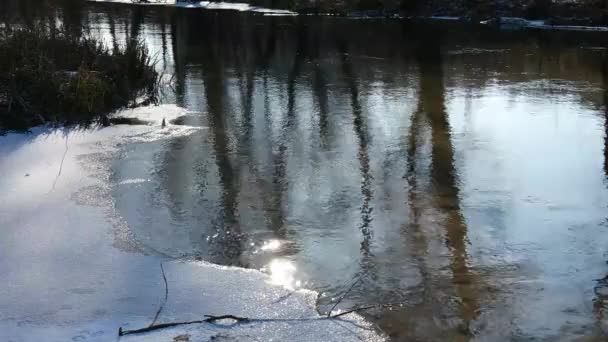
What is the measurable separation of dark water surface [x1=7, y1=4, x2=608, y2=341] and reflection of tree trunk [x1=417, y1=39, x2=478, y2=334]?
0.02 meters

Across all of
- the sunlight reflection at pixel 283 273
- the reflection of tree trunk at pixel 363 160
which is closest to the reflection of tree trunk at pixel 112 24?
the reflection of tree trunk at pixel 363 160

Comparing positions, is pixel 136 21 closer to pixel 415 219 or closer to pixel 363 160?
pixel 363 160

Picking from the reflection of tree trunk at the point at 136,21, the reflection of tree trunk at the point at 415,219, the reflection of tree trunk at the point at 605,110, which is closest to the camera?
the reflection of tree trunk at the point at 415,219

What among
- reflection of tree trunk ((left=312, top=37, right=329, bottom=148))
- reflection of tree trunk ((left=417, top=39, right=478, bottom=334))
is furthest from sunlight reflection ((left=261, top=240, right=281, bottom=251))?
reflection of tree trunk ((left=312, top=37, right=329, bottom=148))

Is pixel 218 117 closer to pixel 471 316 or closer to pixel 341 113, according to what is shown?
pixel 341 113

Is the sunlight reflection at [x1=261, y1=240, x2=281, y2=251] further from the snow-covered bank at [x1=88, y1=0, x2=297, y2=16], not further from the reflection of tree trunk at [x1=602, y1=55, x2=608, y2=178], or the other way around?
the snow-covered bank at [x1=88, y1=0, x2=297, y2=16]

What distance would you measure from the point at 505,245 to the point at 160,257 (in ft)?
8.61

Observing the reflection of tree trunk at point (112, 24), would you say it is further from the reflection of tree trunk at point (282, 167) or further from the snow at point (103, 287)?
the snow at point (103, 287)

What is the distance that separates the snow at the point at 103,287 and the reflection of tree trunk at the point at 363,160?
1172 millimetres

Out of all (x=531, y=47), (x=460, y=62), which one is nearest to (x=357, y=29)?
(x=531, y=47)

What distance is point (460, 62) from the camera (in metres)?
14.4

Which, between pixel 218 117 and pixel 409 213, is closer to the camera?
pixel 409 213

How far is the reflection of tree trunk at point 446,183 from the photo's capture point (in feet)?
15.3

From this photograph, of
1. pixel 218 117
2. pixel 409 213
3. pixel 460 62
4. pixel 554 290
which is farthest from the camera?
pixel 460 62
